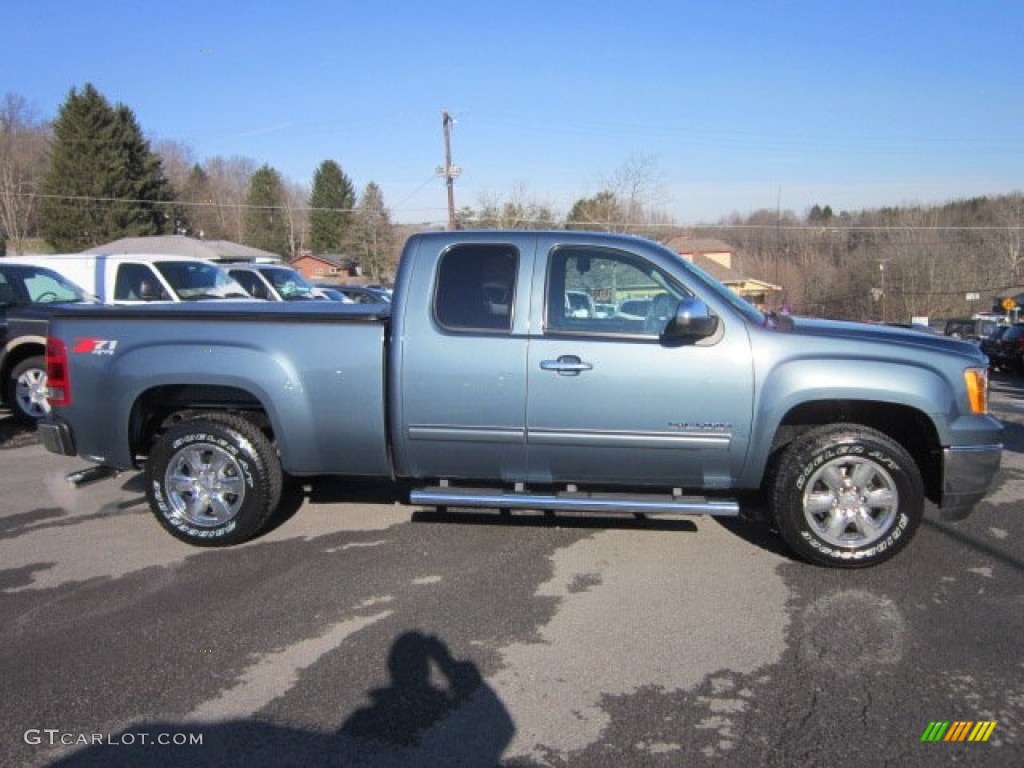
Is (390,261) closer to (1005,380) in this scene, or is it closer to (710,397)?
(1005,380)

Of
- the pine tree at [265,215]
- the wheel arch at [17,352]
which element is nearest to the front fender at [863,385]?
the wheel arch at [17,352]

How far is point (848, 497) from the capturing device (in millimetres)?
4152

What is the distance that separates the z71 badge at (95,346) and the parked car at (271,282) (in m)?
10.2

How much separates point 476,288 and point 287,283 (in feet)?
48.9

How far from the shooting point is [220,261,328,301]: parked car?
15.8 meters

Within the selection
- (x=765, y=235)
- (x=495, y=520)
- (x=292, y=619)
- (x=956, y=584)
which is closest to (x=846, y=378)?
(x=956, y=584)

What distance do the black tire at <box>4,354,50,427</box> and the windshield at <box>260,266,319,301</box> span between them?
339 inches

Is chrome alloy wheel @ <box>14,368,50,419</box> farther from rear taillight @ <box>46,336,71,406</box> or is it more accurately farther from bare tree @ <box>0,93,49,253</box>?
bare tree @ <box>0,93,49,253</box>

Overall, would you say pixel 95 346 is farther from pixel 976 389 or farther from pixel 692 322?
pixel 976 389

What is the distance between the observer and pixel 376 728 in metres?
2.78

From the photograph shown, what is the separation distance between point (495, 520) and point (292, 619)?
172 cm

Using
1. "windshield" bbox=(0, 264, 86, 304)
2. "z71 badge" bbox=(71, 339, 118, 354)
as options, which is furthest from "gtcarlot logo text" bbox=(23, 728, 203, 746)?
"windshield" bbox=(0, 264, 86, 304)

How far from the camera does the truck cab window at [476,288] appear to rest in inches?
169

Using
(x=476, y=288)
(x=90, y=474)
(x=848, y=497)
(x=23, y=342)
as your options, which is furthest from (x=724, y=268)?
(x=90, y=474)
